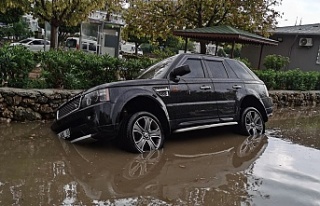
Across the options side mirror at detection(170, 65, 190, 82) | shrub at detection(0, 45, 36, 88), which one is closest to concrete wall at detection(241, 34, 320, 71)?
side mirror at detection(170, 65, 190, 82)

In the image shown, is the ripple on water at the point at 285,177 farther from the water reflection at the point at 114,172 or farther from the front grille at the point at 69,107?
the front grille at the point at 69,107

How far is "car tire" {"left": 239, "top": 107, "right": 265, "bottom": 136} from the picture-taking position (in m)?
7.56

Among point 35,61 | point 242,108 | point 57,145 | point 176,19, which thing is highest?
point 176,19

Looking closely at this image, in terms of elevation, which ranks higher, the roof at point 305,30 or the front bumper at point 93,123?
the roof at point 305,30

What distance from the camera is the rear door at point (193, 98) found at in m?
6.16

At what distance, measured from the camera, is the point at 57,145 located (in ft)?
19.7

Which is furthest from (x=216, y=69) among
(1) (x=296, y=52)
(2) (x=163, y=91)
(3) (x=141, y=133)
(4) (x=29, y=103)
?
(1) (x=296, y=52)

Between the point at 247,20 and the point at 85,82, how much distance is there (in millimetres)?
9720

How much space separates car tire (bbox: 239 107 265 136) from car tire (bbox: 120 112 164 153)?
91.6 inches

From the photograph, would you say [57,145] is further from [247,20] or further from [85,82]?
[247,20]

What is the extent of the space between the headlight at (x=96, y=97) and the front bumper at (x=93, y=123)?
9 cm

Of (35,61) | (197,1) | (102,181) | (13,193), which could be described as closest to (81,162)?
(102,181)

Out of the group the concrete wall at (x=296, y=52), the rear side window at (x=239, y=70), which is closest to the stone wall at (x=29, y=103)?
the rear side window at (x=239, y=70)

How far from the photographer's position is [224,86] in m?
7.02
